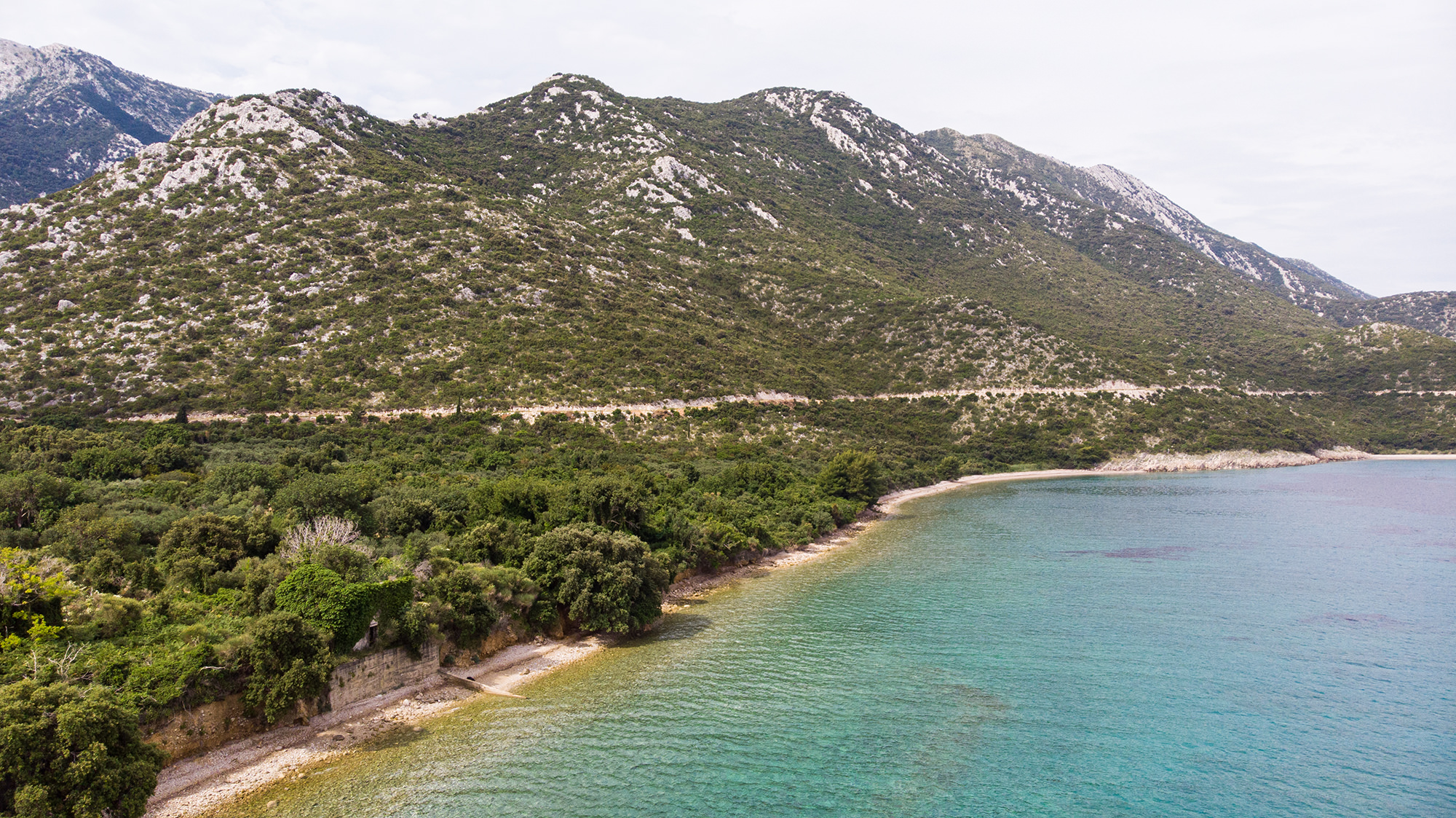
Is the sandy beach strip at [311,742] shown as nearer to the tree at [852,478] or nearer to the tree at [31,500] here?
the tree at [31,500]

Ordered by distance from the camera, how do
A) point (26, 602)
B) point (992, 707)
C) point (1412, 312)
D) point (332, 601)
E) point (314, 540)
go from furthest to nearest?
point (1412, 312) → point (314, 540) → point (992, 707) → point (332, 601) → point (26, 602)

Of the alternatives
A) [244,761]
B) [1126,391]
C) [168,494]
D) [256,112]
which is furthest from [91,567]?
[1126,391]

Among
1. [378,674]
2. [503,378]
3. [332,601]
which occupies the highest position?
[503,378]

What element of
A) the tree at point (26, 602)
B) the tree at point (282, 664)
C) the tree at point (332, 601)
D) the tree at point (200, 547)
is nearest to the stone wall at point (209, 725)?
the tree at point (282, 664)

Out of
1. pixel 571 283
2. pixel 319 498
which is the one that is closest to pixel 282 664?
pixel 319 498

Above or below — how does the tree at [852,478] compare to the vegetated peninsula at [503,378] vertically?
below

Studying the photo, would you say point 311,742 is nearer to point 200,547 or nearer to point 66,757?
point 66,757

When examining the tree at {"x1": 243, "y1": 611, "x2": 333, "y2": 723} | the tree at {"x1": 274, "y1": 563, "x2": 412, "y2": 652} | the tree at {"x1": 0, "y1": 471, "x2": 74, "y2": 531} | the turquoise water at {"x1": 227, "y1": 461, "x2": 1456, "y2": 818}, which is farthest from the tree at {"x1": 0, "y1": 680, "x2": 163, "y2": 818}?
the tree at {"x1": 0, "y1": 471, "x2": 74, "y2": 531}
